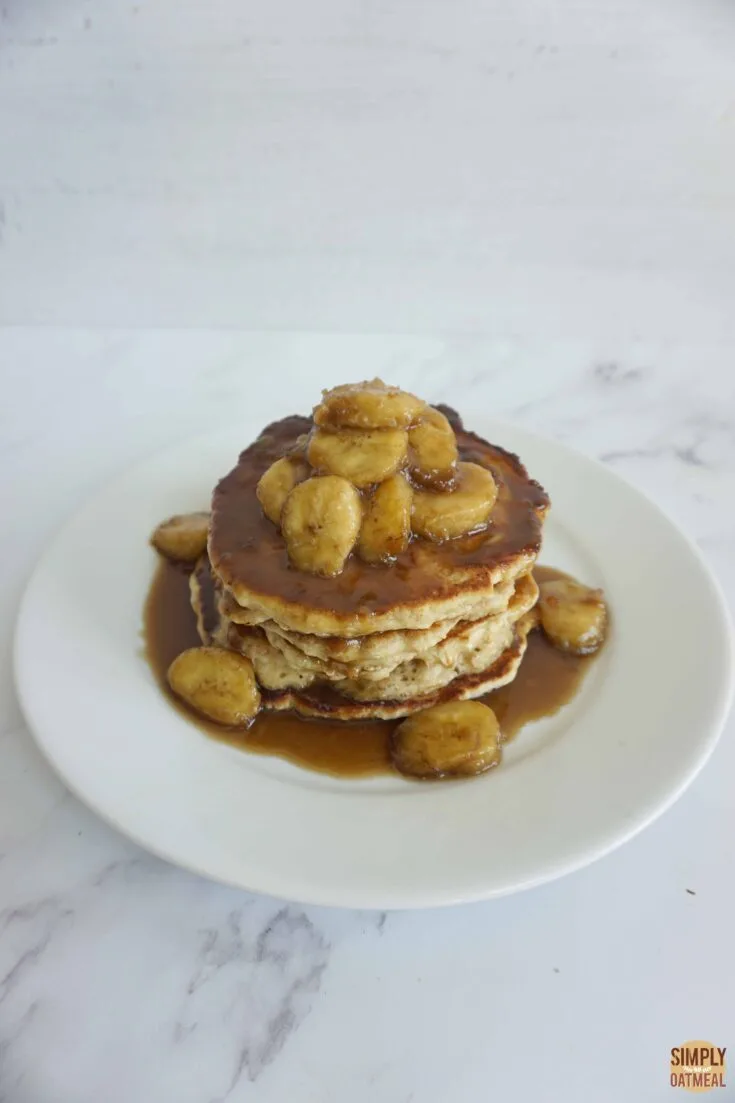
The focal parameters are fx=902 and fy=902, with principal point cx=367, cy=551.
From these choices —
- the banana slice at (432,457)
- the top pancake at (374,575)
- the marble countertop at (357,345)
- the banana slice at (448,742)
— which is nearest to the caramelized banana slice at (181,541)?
the top pancake at (374,575)

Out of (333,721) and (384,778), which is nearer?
(384,778)

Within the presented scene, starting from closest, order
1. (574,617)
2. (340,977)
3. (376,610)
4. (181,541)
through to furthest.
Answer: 1. (340,977)
2. (376,610)
3. (574,617)
4. (181,541)

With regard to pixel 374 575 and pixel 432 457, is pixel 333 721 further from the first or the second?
pixel 432 457

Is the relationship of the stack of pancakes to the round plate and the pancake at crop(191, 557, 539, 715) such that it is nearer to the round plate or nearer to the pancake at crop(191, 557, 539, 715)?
the pancake at crop(191, 557, 539, 715)

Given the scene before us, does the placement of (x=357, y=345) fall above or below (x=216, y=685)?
below

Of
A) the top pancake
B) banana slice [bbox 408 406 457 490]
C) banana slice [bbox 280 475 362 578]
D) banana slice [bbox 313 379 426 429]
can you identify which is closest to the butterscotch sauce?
the top pancake

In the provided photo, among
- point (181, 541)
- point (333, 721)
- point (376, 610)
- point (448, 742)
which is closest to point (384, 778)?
point (448, 742)

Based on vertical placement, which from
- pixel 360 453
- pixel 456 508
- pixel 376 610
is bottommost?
pixel 376 610
